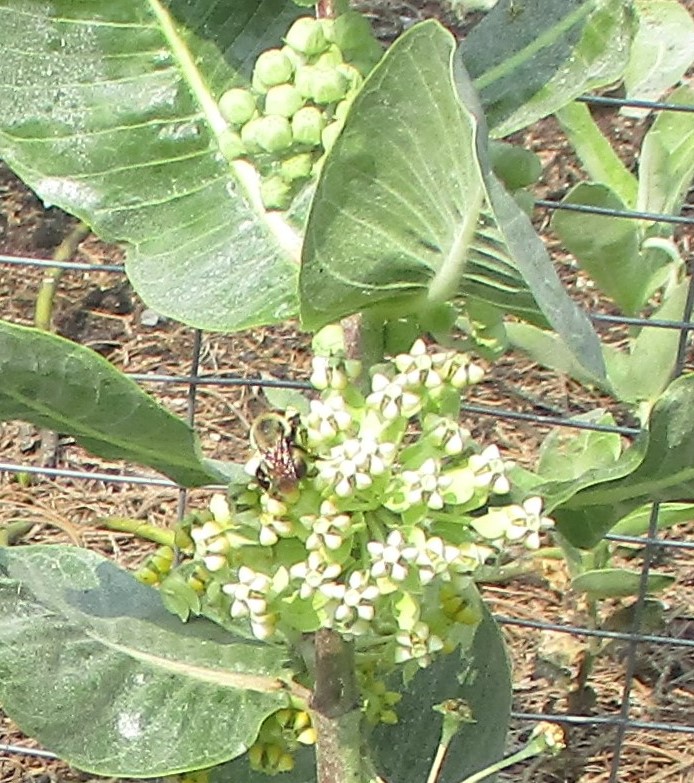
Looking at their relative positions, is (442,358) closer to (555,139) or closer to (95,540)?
(95,540)

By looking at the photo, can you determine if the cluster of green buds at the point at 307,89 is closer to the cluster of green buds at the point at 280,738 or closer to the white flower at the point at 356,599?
the white flower at the point at 356,599

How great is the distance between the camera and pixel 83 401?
57 cm

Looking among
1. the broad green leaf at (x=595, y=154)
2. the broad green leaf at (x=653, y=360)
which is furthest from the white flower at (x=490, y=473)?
the broad green leaf at (x=595, y=154)

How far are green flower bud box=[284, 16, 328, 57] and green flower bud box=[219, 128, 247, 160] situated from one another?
0.20ft

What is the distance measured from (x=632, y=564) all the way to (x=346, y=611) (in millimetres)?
1216

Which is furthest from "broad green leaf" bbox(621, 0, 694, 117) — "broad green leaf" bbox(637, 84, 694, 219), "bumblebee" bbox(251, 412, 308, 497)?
"bumblebee" bbox(251, 412, 308, 497)

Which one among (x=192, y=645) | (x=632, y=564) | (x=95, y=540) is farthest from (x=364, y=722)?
(x=95, y=540)

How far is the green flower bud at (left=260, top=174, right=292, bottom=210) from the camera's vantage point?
0.59 metres

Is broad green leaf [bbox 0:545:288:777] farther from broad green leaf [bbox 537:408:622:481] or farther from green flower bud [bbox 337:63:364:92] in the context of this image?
broad green leaf [bbox 537:408:622:481]

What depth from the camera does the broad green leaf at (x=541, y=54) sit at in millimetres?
569

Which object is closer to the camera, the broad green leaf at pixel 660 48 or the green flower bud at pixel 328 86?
the green flower bud at pixel 328 86

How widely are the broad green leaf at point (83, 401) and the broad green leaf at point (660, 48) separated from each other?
0.98 metres

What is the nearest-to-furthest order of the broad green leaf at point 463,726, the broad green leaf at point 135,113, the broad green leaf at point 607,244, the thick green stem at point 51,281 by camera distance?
the broad green leaf at point 135,113 < the broad green leaf at point 463,726 < the broad green leaf at point 607,244 < the thick green stem at point 51,281

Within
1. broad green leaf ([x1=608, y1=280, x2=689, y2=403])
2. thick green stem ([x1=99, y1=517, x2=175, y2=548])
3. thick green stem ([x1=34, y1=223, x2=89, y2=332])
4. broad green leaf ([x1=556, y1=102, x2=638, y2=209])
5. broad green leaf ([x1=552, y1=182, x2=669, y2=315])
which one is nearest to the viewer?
broad green leaf ([x1=552, y1=182, x2=669, y2=315])
